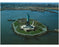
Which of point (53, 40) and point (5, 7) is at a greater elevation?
point (5, 7)

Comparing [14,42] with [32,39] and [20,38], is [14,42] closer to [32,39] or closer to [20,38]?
[20,38]

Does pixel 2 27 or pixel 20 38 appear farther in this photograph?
pixel 2 27

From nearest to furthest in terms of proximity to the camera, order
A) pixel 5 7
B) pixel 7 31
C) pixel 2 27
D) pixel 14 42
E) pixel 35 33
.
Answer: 1. pixel 14 42
2. pixel 35 33
3. pixel 7 31
4. pixel 2 27
5. pixel 5 7

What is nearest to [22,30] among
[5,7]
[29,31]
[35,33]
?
[29,31]

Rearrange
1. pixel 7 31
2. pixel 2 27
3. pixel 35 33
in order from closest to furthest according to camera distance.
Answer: pixel 35 33 < pixel 7 31 < pixel 2 27

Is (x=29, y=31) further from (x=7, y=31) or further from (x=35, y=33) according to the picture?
(x=7, y=31)

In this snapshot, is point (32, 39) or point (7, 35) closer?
point (32, 39)

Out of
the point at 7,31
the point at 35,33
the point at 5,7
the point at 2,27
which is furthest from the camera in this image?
the point at 5,7

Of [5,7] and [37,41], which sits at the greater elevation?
[5,7]

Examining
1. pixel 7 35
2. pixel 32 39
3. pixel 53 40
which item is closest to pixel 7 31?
pixel 7 35
